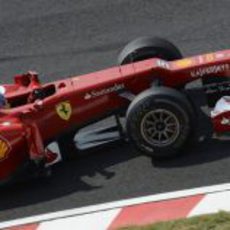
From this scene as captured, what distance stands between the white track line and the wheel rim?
23.2 inches

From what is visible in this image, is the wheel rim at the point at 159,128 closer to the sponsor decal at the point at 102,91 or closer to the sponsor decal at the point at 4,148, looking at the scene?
the sponsor decal at the point at 102,91

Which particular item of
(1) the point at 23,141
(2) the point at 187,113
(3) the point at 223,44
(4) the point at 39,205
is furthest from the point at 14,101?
(3) the point at 223,44

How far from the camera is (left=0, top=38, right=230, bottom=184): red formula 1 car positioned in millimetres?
7113

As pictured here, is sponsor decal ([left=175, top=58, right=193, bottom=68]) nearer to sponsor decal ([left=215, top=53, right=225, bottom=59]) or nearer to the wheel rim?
sponsor decal ([left=215, top=53, right=225, bottom=59])

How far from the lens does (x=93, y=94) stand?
7.40m

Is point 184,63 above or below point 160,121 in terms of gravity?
above

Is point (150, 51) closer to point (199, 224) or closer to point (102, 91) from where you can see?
point (102, 91)

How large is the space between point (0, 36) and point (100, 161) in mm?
4138

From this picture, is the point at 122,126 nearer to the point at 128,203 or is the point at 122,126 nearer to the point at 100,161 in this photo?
the point at 100,161

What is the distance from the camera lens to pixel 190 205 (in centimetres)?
646

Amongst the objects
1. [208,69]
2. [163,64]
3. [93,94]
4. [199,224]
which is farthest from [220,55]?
[199,224]

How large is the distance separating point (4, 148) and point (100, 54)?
3.05 m

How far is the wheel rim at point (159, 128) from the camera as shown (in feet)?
23.4

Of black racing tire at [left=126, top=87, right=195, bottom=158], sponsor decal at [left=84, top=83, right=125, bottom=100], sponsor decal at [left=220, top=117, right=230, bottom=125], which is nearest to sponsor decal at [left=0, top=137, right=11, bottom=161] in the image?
sponsor decal at [left=84, top=83, right=125, bottom=100]
